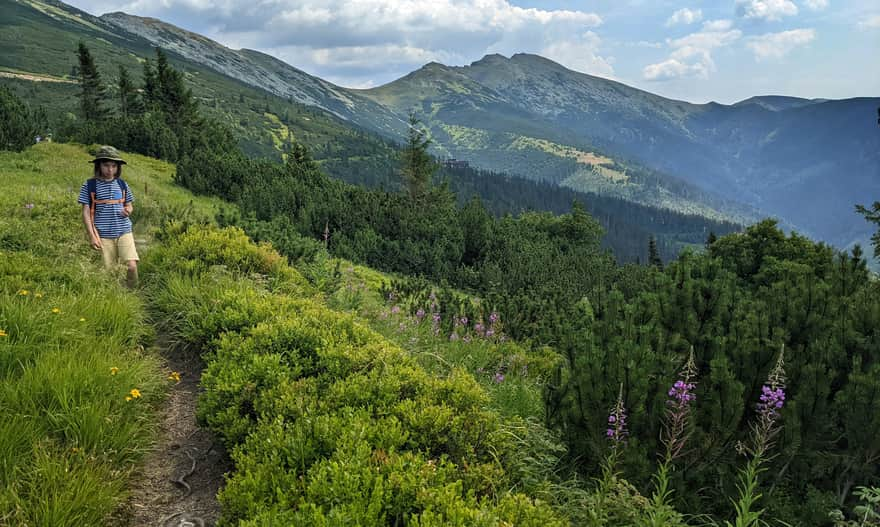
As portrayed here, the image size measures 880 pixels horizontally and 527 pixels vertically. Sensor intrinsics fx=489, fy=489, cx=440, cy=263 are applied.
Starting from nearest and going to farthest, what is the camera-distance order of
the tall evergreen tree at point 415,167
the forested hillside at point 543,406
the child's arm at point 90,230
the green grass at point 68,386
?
the green grass at point 68,386 → the forested hillside at point 543,406 → the child's arm at point 90,230 → the tall evergreen tree at point 415,167

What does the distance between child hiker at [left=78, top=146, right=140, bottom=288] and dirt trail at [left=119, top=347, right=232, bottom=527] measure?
365cm

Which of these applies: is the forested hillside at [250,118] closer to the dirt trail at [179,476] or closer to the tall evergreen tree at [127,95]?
the tall evergreen tree at [127,95]

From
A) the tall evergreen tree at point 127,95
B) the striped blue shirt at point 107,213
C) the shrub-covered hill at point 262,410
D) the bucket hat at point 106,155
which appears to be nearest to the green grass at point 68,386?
the shrub-covered hill at point 262,410

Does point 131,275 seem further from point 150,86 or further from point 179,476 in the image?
point 150,86

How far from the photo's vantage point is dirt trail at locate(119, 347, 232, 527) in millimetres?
3127

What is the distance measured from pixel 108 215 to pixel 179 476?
5284 mm

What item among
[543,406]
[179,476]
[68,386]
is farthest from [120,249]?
[543,406]

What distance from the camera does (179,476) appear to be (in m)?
3.60

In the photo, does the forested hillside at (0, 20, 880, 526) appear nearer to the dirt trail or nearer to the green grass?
the green grass

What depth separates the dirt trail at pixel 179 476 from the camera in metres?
3.13

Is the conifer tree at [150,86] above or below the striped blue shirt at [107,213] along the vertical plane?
above

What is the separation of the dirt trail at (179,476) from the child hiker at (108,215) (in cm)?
365

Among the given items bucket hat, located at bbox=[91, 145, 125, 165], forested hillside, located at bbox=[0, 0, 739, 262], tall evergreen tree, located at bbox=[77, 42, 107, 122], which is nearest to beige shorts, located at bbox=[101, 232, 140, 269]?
bucket hat, located at bbox=[91, 145, 125, 165]

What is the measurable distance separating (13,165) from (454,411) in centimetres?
2111
